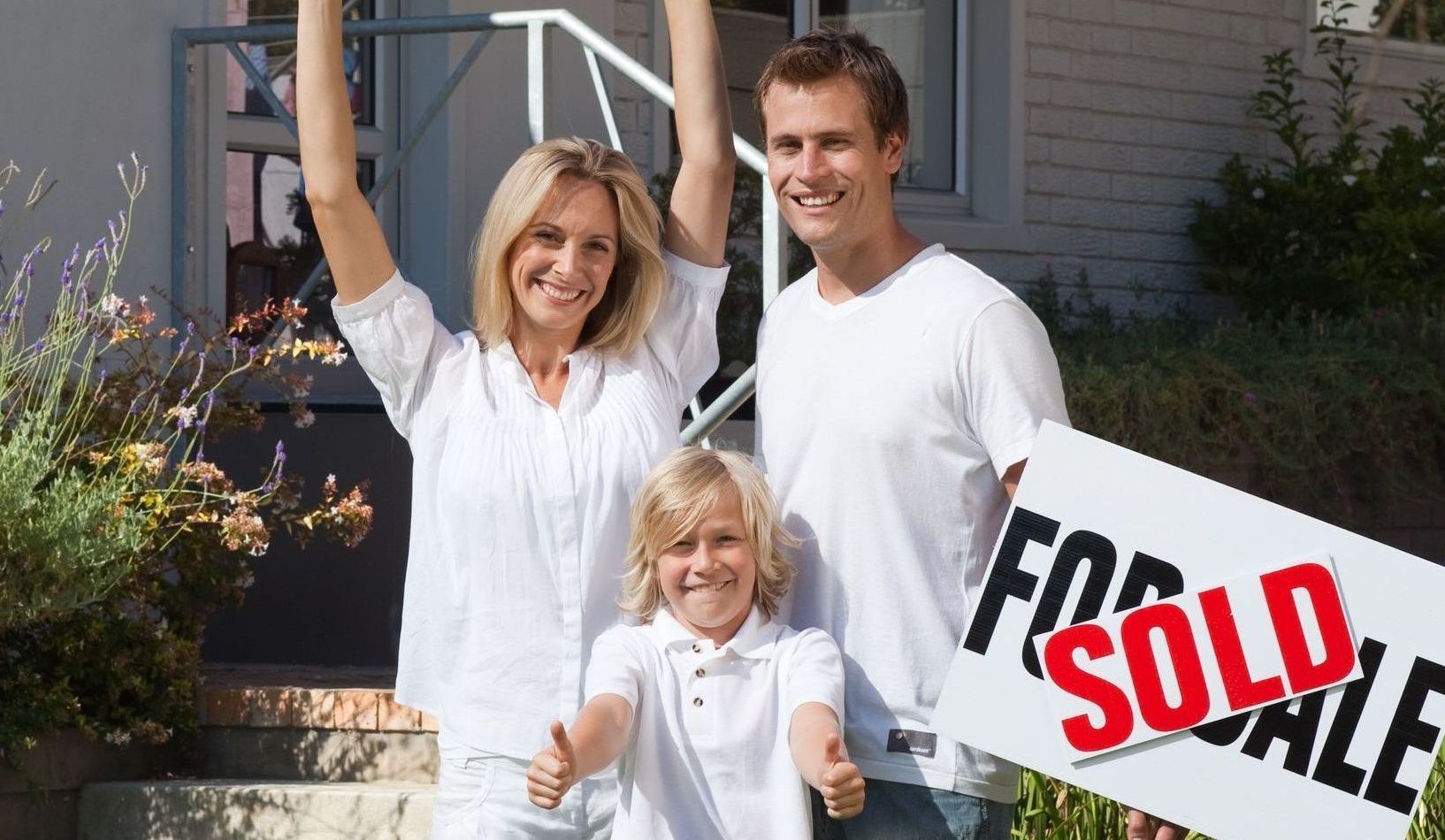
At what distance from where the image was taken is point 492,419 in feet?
8.53

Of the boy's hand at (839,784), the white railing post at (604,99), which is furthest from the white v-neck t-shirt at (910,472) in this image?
the white railing post at (604,99)

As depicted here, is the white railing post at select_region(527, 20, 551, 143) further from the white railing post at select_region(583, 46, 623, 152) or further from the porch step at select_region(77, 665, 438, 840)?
the porch step at select_region(77, 665, 438, 840)

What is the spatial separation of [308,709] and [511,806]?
206 cm

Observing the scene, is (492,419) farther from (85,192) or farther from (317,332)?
(317,332)

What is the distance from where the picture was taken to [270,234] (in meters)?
6.24

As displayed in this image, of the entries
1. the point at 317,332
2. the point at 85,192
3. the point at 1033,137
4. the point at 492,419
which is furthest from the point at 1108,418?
the point at 492,419

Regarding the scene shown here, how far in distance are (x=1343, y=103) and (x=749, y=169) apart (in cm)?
322

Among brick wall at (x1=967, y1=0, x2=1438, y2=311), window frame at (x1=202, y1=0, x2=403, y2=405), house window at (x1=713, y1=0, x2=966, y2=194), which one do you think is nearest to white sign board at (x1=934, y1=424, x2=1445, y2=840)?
window frame at (x1=202, y1=0, x2=403, y2=405)

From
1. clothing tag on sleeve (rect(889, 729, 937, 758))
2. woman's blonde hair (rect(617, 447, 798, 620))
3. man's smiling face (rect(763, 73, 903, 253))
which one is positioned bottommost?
clothing tag on sleeve (rect(889, 729, 937, 758))

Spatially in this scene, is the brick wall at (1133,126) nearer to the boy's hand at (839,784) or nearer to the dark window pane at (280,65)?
the dark window pane at (280,65)

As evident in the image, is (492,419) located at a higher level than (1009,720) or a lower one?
higher

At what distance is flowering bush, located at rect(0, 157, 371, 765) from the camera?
3.98 metres

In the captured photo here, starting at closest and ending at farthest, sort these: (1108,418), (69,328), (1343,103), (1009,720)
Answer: (1009,720) → (69,328) → (1108,418) → (1343,103)

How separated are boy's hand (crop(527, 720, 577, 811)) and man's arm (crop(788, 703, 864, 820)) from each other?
0.27 m
